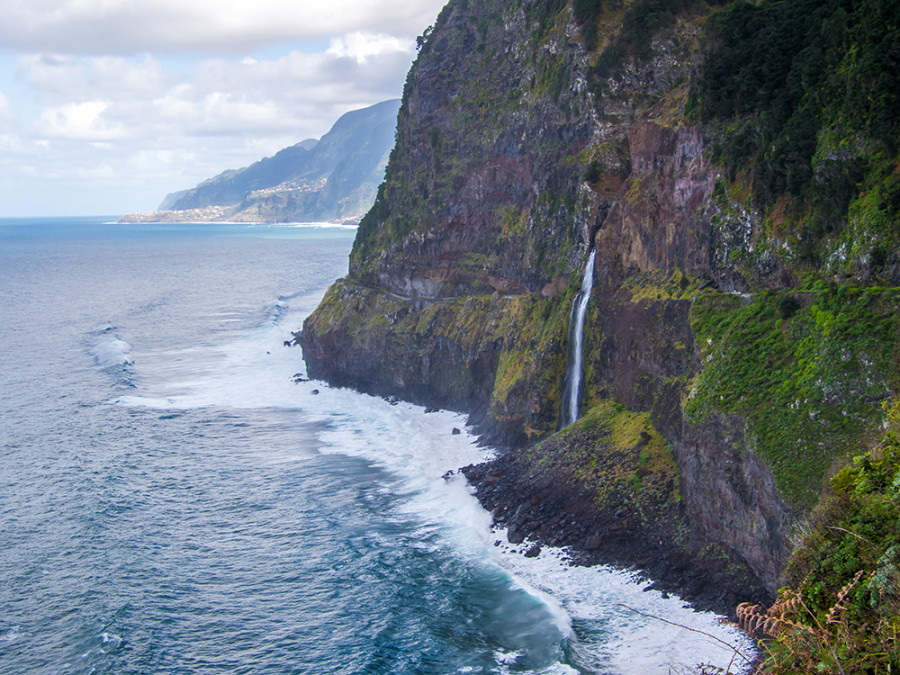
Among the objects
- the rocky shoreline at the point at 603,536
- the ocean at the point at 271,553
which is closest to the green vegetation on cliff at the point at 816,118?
the rocky shoreline at the point at 603,536

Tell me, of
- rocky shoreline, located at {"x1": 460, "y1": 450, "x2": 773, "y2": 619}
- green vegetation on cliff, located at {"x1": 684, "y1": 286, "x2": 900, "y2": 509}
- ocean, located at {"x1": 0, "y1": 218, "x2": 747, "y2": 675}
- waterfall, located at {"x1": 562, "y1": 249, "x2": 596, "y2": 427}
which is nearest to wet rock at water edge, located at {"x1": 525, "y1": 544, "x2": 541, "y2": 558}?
rocky shoreline, located at {"x1": 460, "y1": 450, "x2": 773, "y2": 619}

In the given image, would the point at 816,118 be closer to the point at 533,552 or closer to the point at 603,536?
the point at 603,536

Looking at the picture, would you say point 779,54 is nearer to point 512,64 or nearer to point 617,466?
point 617,466

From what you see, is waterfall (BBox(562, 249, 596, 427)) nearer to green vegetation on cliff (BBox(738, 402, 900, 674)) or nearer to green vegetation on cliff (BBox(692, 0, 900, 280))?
green vegetation on cliff (BBox(692, 0, 900, 280))

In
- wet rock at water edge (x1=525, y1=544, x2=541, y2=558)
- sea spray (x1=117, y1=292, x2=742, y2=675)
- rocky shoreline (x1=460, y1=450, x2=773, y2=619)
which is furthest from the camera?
wet rock at water edge (x1=525, y1=544, x2=541, y2=558)

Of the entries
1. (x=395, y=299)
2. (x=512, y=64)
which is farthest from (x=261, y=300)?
(x=512, y=64)

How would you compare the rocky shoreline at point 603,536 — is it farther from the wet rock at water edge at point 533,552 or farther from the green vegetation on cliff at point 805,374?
the green vegetation on cliff at point 805,374

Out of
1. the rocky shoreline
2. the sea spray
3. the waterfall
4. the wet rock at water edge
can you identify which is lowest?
the sea spray
